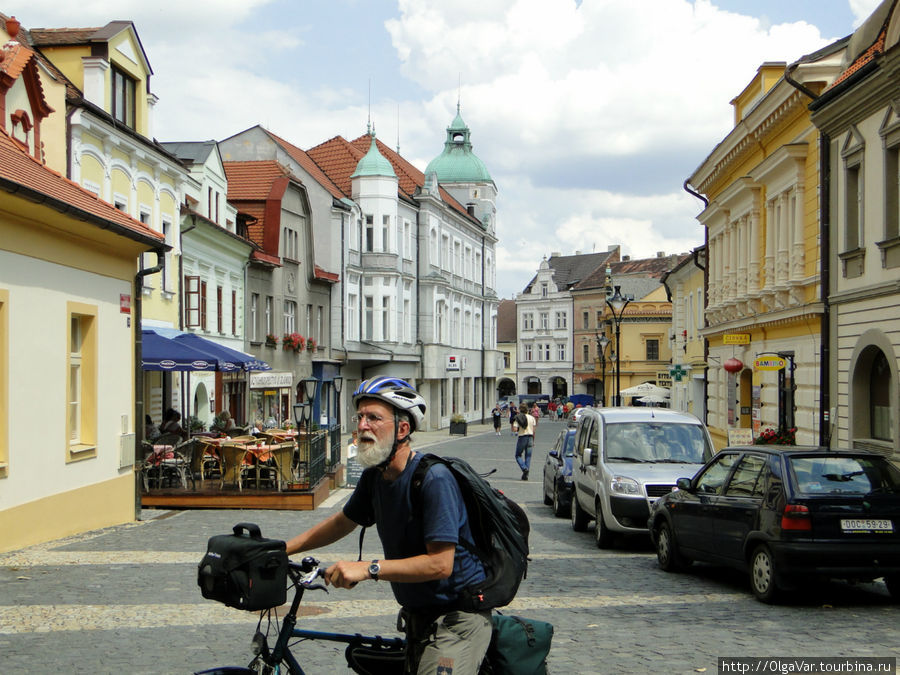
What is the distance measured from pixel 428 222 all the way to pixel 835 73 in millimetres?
38791

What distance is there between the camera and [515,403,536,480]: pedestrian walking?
90.3 feet

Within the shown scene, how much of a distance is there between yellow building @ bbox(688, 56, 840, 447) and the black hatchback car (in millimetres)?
9650

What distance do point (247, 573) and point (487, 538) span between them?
3.13 feet

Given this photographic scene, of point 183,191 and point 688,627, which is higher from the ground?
point 183,191

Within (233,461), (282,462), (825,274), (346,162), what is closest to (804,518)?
(825,274)

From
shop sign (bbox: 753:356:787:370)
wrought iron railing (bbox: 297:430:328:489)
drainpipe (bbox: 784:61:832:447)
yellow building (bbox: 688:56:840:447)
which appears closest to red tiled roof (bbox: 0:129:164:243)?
wrought iron railing (bbox: 297:430:328:489)

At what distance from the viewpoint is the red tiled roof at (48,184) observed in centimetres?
1281

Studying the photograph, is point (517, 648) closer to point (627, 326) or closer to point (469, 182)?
point (469, 182)

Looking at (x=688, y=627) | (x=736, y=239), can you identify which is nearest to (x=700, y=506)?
(x=688, y=627)

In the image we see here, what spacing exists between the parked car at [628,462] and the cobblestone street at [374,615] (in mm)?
691

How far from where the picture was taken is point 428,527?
4.07m

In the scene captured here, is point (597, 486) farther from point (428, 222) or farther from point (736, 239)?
point (428, 222)

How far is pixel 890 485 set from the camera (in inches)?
397

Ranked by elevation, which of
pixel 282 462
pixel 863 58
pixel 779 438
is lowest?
pixel 282 462
